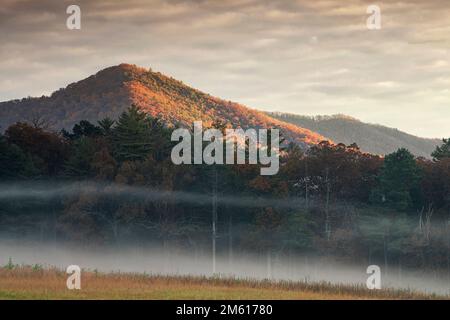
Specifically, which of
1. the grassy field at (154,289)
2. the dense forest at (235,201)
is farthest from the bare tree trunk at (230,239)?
the grassy field at (154,289)

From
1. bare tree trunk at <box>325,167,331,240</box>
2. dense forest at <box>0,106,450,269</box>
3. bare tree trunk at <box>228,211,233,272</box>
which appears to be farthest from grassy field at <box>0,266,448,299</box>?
bare tree trunk at <box>228,211,233,272</box>

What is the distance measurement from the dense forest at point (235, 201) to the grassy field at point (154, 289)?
28.3 meters

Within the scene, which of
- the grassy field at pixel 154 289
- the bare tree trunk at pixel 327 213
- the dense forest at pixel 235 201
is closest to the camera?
the grassy field at pixel 154 289

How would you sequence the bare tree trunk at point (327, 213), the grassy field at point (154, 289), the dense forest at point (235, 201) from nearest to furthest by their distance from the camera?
the grassy field at point (154, 289) < the dense forest at point (235, 201) < the bare tree trunk at point (327, 213)

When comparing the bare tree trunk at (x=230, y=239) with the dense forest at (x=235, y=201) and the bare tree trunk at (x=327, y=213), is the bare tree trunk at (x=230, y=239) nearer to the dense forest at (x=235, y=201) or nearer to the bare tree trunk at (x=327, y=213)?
the dense forest at (x=235, y=201)

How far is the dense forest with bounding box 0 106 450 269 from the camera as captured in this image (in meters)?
83.0

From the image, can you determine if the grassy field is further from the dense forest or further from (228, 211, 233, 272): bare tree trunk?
(228, 211, 233, 272): bare tree trunk

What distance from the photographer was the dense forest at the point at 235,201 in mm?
83000

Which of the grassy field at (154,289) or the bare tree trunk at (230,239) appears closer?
the grassy field at (154,289)

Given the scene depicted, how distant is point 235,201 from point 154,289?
46.2 m

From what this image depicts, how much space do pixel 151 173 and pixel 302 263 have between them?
1927 centimetres

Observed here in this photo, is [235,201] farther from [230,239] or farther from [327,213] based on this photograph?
[327,213]

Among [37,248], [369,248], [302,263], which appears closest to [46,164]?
[37,248]
